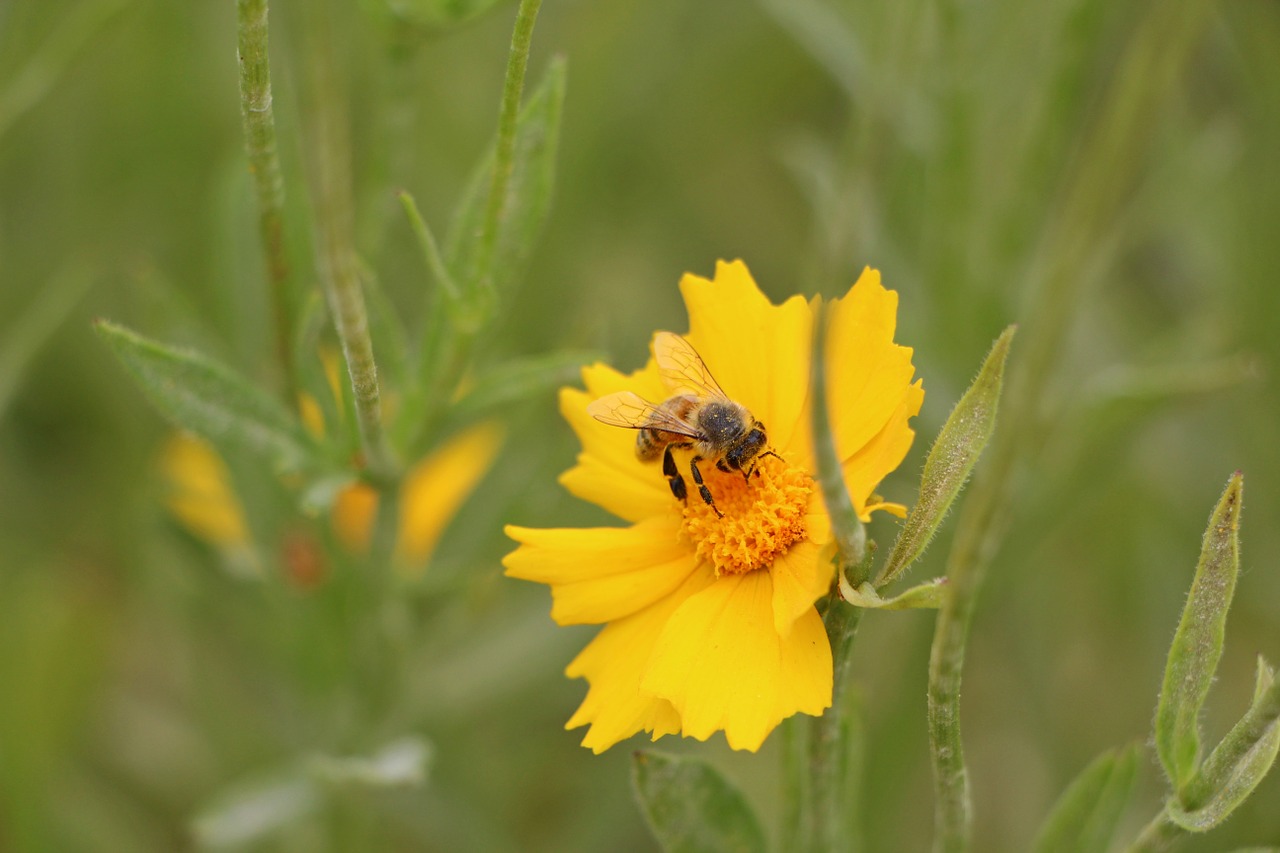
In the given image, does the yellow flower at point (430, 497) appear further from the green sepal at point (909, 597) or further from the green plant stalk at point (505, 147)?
the green sepal at point (909, 597)

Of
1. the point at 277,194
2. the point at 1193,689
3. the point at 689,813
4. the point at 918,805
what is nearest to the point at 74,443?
the point at 277,194

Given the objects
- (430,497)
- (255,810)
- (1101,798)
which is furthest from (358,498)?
(1101,798)

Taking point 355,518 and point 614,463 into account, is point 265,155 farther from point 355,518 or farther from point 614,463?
point 355,518

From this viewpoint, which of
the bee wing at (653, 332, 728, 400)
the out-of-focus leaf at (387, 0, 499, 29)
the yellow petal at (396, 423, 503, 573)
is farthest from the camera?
the yellow petal at (396, 423, 503, 573)

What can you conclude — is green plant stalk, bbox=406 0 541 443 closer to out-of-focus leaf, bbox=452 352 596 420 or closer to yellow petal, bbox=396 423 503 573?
out-of-focus leaf, bbox=452 352 596 420

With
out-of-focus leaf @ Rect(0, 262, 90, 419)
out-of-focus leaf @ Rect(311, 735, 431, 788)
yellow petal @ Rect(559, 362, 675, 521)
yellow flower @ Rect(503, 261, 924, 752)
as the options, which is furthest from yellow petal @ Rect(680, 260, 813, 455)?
out-of-focus leaf @ Rect(0, 262, 90, 419)

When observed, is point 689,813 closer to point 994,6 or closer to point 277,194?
point 277,194

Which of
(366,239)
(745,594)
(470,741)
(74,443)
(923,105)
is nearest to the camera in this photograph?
(745,594)

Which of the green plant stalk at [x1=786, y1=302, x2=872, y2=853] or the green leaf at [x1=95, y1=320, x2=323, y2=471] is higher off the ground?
the green leaf at [x1=95, y1=320, x2=323, y2=471]
